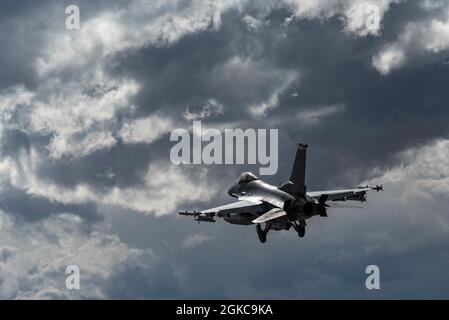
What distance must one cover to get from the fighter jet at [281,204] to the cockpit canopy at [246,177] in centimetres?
117

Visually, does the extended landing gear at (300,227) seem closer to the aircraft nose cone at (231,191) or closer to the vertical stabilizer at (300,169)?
the vertical stabilizer at (300,169)

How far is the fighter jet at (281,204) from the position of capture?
102562 millimetres

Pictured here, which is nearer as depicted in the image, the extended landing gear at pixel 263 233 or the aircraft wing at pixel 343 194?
the extended landing gear at pixel 263 233

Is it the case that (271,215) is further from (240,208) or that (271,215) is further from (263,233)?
(240,208)

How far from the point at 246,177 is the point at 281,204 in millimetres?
19871

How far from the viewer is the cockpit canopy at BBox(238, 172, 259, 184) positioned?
12356 centimetres

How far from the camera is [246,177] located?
124375 mm

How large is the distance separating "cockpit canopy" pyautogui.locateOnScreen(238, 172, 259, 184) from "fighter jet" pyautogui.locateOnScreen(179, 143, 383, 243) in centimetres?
117

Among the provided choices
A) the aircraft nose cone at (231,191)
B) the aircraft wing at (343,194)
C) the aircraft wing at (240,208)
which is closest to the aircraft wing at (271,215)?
the aircraft wing at (240,208)

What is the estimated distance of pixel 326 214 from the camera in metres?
103

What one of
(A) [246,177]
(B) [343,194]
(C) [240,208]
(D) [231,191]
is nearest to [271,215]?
(C) [240,208]
